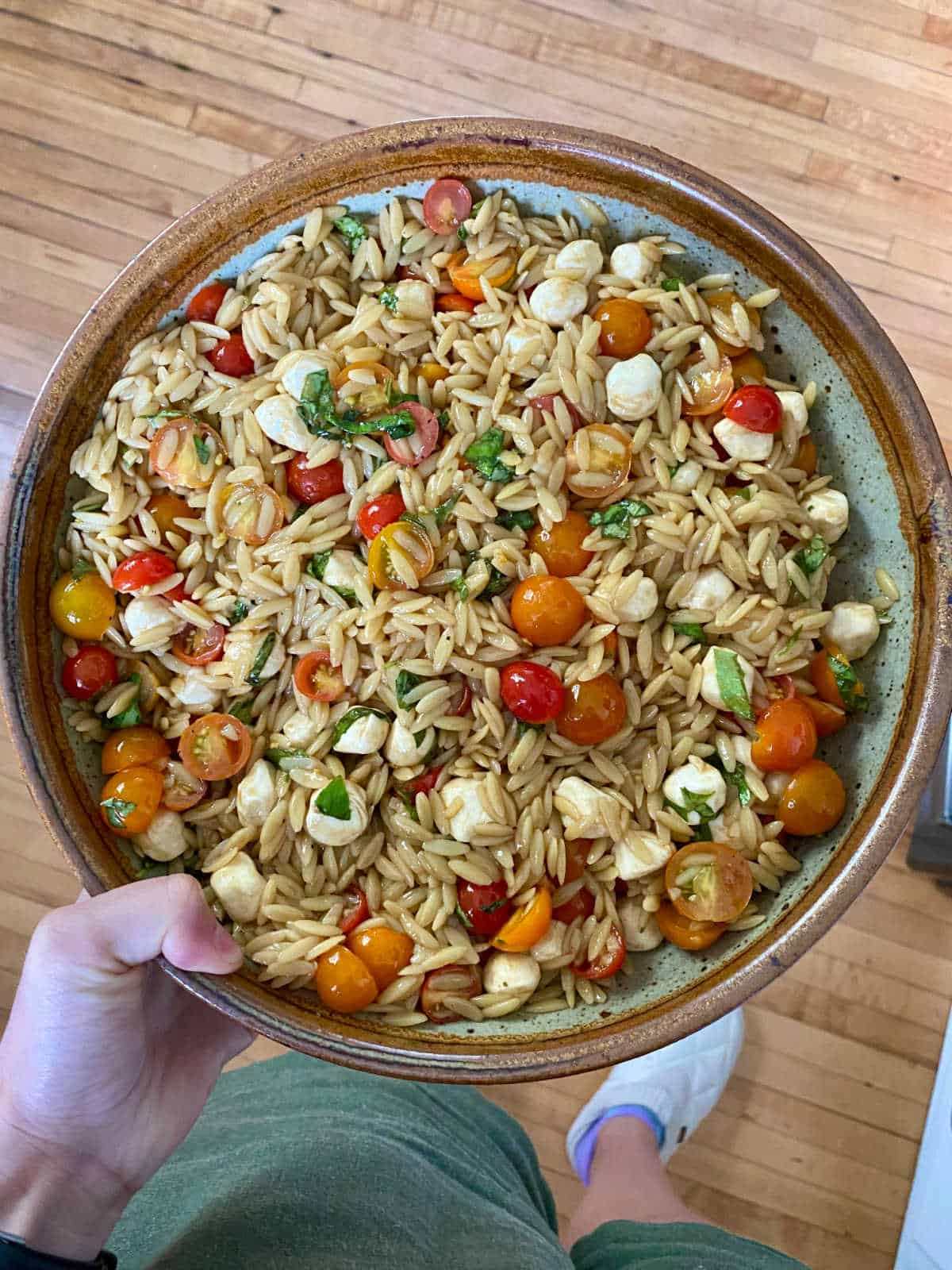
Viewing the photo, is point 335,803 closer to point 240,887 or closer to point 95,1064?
point 240,887

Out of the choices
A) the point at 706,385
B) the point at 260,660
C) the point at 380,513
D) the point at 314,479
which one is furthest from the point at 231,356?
the point at 706,385

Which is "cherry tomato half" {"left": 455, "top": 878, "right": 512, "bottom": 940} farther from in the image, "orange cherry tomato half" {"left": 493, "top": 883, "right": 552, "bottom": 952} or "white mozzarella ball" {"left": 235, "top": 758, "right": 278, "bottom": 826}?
"white mozzarella ball" {"left": 235, "top": 758, "right": 278, "bottom": 826}

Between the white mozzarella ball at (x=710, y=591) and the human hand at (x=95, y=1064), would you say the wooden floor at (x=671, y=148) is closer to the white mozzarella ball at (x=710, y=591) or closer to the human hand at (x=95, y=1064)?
the human hand at (x=95, y=1064)

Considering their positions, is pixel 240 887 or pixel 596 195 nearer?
pixel 240 887

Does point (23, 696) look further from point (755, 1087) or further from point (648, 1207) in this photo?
point (755, 1087)

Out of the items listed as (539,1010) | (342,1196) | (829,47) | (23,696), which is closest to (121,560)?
(23,696)

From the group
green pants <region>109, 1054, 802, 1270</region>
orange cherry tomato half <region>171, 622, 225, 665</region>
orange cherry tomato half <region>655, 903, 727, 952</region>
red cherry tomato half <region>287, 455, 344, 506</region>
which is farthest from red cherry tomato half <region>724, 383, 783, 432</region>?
green pants <region>109, 1054, 802, 1270</region>
